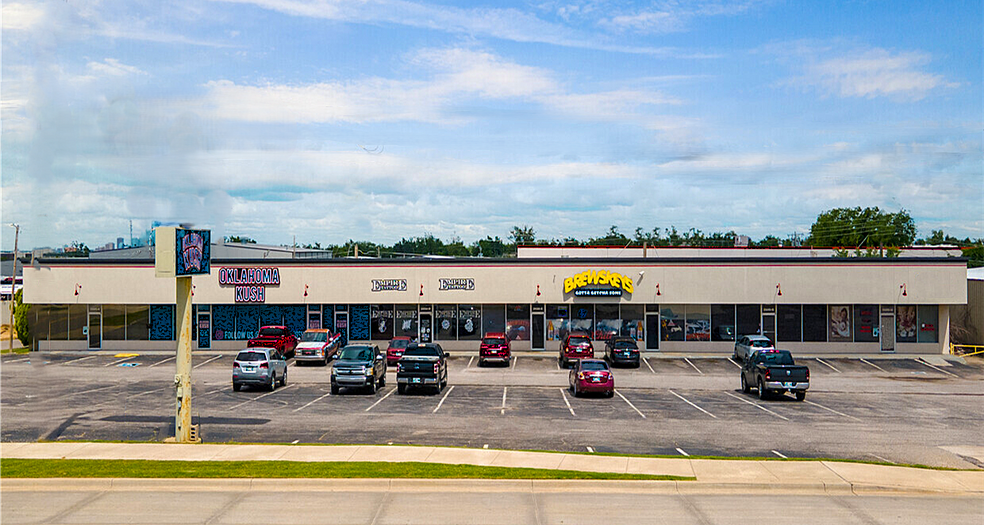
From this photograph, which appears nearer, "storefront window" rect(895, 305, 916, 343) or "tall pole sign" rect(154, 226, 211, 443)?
"tall pole sign" rect(154, 226, 211, 443)

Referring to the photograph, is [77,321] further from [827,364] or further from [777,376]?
[827,364]

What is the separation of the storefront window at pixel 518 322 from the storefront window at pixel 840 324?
18971mm

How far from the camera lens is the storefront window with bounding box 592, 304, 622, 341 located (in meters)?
47.8

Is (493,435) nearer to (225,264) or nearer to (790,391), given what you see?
(790,391)

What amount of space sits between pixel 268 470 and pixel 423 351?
1622cm

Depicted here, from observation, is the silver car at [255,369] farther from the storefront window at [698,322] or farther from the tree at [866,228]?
the tree at [866,228]

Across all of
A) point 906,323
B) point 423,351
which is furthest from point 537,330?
point 906,323

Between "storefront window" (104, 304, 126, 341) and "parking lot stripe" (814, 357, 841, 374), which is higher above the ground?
"storefront window" (104, 304, 126, 341)

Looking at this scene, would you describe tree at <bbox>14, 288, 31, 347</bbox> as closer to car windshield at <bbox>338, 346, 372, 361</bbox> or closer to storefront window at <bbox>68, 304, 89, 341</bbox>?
storefront window at <bbox>68, 304, 89, 341</bbox>

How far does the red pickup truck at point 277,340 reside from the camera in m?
42.1

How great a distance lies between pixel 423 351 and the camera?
32.4m

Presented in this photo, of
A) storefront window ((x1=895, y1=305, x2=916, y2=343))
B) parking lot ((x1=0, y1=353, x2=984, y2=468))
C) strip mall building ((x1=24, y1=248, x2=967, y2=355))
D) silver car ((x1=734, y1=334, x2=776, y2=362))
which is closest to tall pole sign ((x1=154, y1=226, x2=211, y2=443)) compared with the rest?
parking lot ((x1=0, y1=353, x2=984, y2=468))

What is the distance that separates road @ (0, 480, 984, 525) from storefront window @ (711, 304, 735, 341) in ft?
106

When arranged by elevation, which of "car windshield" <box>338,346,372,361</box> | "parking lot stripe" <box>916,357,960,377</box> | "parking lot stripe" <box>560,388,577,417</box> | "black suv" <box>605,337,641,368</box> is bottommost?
"parking lot stripe" <box>916,357,960,377</box>
